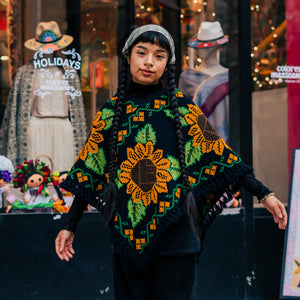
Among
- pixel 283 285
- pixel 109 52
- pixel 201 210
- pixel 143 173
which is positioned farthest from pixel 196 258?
pixel 109 52

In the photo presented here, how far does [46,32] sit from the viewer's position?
4.76 m

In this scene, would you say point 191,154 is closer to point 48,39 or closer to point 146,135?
point 146,135

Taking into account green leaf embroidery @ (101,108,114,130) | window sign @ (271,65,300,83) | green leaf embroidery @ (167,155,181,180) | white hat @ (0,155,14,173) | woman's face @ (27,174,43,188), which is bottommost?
woman's face @ (27,174,43,188)

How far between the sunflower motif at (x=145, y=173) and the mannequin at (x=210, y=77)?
2773mm

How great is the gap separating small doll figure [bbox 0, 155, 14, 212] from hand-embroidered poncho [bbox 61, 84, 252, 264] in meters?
2.19

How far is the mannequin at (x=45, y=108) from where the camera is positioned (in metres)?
4.71

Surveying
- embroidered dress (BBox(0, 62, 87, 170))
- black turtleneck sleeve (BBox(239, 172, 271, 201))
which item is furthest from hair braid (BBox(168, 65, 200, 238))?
embroidered dress (BBox(0, 62, 87, 170))

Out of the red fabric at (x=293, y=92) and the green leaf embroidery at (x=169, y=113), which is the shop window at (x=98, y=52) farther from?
the green leaf embroidery at (x=169, y=113)

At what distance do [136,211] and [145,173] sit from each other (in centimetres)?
17

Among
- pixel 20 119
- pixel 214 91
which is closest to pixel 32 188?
pixel 20 119

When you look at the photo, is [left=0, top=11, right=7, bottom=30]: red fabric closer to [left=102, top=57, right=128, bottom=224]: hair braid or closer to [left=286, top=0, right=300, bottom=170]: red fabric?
[left=102, top=57, right=128, bottom=224]: hair braid

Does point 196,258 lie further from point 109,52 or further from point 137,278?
point 109,52

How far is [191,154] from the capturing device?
2482 millimetres

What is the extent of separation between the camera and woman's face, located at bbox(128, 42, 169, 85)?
2.51 metres
